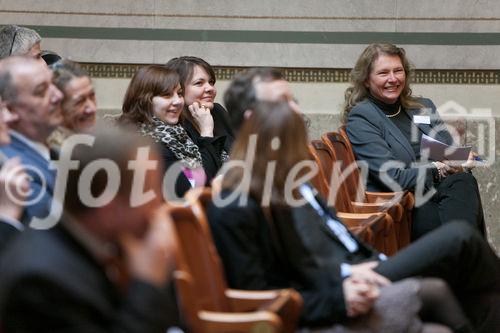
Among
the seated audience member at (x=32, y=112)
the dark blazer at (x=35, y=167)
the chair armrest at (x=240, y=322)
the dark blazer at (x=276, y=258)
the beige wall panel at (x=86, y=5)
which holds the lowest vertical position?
the chair armrest at (x=240, y=322)

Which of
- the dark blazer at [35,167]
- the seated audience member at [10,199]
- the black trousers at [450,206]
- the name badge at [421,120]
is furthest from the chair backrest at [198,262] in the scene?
the name badge at [421,120]

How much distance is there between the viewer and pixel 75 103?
322cm

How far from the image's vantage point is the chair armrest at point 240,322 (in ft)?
7.31

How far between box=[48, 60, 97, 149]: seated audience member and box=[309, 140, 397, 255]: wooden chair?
1.02m

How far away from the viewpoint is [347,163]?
181 inches

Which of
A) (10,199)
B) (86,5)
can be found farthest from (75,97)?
(86,5)

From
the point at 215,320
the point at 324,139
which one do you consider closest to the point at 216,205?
the point at 215,320

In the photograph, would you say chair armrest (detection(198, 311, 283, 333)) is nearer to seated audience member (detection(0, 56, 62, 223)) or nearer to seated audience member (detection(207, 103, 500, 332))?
seated audience member (detection(207, 103, 500, 332))

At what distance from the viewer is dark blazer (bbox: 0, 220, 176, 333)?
1596 mm

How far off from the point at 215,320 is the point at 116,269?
61 cm

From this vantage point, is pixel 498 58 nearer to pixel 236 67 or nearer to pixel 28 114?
pixel 236 67

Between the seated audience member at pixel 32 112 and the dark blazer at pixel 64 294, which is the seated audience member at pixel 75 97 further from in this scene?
the dark blazer at pixel 64 294

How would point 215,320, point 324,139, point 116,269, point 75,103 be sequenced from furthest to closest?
point 324,139, point 75,103, point 215,320, point 116,269

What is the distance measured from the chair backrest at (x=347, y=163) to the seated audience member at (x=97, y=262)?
2.76m
